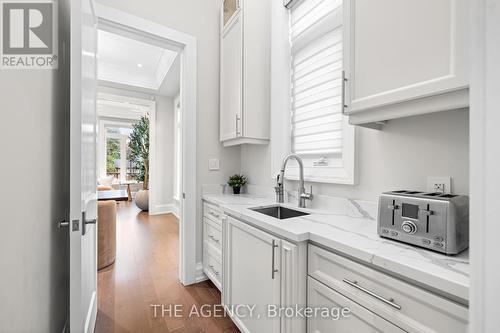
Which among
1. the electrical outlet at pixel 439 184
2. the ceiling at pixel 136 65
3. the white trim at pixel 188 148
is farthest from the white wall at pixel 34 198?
the ceiling at pixel 136 65

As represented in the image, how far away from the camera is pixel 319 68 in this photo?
1680 millimetres

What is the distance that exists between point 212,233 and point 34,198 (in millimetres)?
1301

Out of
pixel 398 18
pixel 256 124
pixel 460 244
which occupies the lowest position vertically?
pixel 460 244

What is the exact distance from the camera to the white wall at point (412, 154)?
0.96m

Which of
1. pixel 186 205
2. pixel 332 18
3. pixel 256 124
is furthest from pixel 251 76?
pixel 186 205

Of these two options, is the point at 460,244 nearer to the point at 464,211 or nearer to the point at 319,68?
the point at 464,211

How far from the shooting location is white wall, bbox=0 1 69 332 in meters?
0.77

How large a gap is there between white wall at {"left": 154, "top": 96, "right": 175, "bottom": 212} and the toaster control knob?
16.3ft

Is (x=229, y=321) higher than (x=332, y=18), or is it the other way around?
(x=332, y=18)

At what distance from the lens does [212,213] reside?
2.02m

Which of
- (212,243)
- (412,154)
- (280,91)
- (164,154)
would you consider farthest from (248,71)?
(164,154)

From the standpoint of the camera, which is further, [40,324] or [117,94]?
[117,94]

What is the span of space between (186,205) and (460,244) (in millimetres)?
1935

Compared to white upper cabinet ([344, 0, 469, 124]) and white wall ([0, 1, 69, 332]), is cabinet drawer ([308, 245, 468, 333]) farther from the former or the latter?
white wall ([0, 1, 69, 332])
